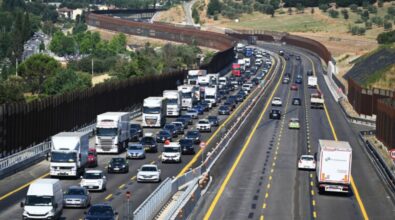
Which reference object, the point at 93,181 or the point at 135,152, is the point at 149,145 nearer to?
the point at 135,152

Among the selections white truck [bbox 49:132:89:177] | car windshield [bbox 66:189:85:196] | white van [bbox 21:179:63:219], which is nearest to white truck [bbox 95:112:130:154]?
→ white truck [bbox 49:132:89:177]

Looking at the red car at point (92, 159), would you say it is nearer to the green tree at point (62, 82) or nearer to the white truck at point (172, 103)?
the white truck at point (172, 103)

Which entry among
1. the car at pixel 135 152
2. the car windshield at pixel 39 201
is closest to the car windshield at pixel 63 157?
the car at pixel 135 152

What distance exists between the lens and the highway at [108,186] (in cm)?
4928

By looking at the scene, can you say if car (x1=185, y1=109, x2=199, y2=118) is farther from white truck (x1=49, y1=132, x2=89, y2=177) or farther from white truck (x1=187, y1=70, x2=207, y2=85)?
white truck (x1=49, y1=132, x2=89, y2=177)

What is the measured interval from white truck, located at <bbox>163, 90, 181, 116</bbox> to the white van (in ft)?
208

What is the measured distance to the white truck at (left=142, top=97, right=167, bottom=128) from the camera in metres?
97.6

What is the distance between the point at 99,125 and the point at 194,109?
4010 centimetres

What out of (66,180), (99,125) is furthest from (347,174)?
(99,125)

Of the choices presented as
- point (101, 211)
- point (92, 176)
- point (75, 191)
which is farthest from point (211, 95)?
point (101, 211)

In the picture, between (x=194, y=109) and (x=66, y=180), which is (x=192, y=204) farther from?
(x=194, y=109)

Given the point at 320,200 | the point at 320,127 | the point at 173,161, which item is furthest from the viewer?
the point at 320,127

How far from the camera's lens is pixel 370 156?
3248 inches

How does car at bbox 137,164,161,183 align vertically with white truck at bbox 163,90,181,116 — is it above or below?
above
